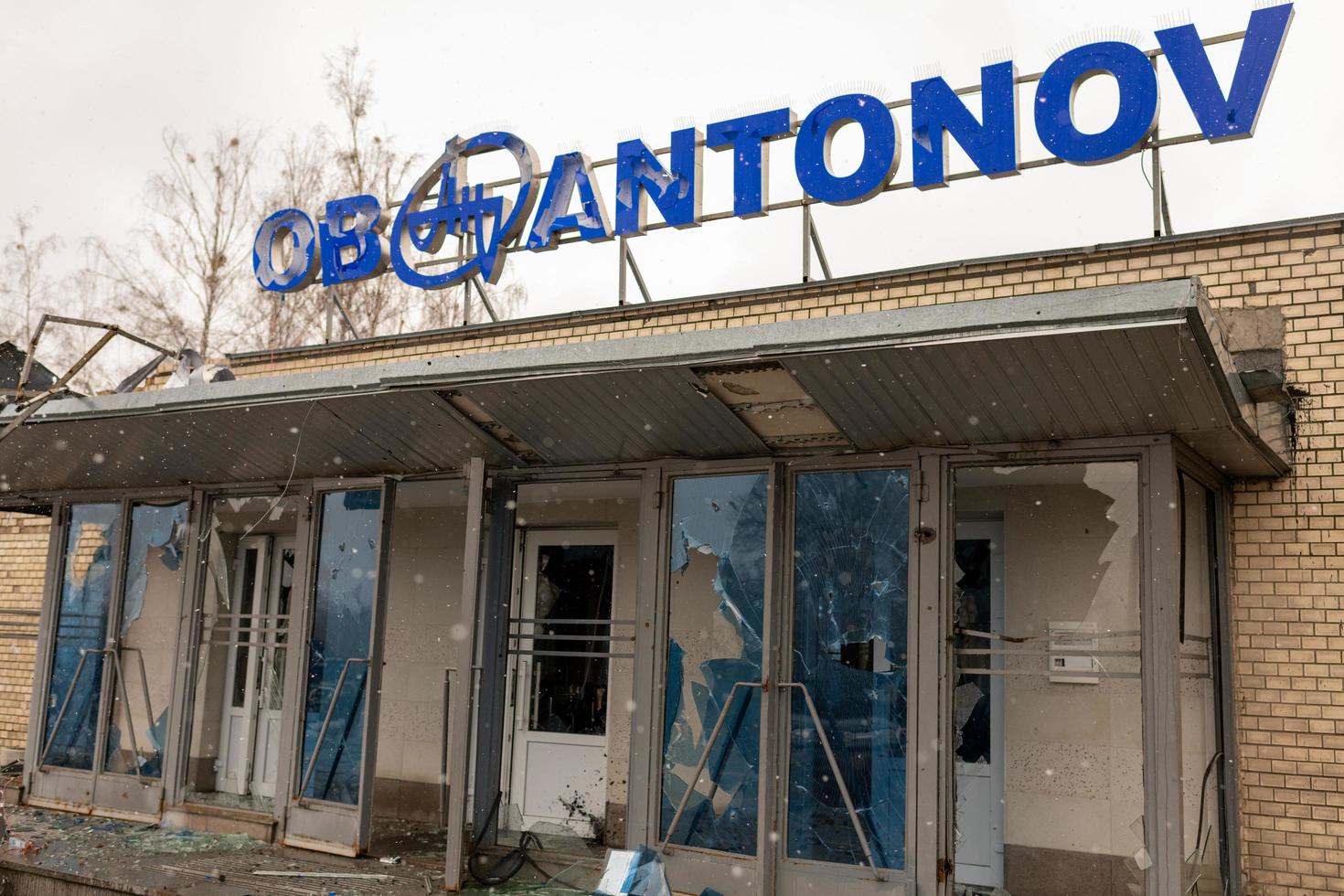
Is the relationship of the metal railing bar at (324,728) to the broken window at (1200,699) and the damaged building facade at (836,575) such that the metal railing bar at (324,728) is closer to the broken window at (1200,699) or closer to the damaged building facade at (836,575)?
the damaged building facade at (836,575)

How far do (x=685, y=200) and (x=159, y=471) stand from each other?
185 inches

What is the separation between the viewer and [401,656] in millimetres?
10156

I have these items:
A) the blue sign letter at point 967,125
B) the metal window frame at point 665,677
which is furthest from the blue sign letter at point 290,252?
the blue sign letter at point 967,125

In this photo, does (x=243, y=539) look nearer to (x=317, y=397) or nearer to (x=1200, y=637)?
(x=317, y=397)

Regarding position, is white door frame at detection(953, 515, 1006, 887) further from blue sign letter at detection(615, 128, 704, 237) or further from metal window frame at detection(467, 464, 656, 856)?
blue sign letter at detection(615, 128, 704, 237)

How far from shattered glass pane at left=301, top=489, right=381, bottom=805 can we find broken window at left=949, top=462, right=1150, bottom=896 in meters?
4.02

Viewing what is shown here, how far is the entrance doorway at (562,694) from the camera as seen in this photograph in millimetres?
8992

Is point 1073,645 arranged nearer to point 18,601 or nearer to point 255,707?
point 255,707

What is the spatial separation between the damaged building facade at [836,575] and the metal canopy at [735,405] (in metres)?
0.03

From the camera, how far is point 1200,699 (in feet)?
20.3

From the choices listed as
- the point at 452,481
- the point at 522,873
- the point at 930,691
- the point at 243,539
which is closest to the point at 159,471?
the point at 243,539

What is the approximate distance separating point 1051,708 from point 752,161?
15.4ft

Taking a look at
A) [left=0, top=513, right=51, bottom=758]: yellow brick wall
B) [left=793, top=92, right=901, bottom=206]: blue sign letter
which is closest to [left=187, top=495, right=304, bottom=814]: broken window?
[left=0, top=513, right=51, bottom=758]: yellow brick wall

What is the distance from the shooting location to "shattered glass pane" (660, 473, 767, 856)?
6.40 metres
